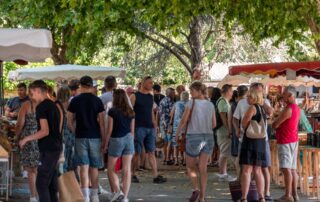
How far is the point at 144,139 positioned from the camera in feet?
46.2

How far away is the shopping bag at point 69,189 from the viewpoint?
10.4m

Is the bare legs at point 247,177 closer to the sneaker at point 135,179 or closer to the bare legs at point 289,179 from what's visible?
the bare legs at point 289,179

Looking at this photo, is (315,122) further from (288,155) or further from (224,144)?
(288,155)

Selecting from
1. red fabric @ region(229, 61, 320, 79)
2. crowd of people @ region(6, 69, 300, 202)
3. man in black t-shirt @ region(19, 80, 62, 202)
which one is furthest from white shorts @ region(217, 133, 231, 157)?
man in black t-shirt @ region(19, 80, 62, 202)

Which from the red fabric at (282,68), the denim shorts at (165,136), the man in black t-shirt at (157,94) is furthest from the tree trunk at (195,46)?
the red fabric at (282,68)

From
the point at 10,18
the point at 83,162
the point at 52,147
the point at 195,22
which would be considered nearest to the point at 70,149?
the point at 83,162

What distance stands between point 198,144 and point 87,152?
1.61 m

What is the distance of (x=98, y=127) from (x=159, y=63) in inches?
991

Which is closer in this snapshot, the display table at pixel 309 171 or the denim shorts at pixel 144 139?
the display table at pixel 309 171

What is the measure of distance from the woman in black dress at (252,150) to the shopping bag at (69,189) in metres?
2.34

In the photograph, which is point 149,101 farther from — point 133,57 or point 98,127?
point 133,57

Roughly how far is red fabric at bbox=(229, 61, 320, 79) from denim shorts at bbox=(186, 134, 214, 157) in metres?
3.07

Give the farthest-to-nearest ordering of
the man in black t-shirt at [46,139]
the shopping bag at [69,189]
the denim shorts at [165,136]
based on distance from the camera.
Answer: the denim shorts at [165,136] < the shopping bag at [69,189] < the man in black t-shirt at [46,139]

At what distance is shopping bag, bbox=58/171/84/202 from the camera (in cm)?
1044
